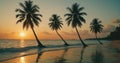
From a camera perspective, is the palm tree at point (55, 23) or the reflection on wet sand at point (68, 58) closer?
the reflection on wet sand at point (68, 58)

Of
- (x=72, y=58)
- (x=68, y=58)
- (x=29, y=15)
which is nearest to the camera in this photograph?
(x=68, y=58)

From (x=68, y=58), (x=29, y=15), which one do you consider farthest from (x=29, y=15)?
(x=68, y=58)

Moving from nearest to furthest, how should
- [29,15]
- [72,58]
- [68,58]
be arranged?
[68,58] → [72,58] → [29,15]

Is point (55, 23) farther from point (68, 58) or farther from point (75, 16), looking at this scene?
point (68, 58)

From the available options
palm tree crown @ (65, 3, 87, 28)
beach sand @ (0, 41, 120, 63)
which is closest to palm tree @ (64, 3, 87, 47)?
palm tree crown @ (65, 3, 87, 28)

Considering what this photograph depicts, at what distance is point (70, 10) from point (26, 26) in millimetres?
16287

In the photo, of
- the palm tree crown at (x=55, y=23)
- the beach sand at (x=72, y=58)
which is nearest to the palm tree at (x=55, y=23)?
the palm tree crown at (x=55, y=23)

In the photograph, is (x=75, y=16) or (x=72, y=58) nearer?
(x=72, y=58)

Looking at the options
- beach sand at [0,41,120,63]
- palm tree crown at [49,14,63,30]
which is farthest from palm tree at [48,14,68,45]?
beach sand at [0,41,120,63]

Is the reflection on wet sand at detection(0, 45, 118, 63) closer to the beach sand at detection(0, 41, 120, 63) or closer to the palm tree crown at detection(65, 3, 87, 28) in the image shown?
the beach sand at detection(0, 41, 120, 63)

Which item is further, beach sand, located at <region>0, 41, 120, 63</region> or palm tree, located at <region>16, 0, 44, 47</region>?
palm tree, located at <region>16, 0, 44, 47</region>

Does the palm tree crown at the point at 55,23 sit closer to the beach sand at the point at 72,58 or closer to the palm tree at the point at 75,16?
the palm tree at the point at 75,16

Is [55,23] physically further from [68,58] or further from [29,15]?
[68,58]

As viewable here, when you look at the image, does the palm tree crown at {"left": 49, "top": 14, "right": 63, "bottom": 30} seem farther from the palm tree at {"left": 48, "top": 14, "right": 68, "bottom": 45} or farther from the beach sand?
the beach sand
